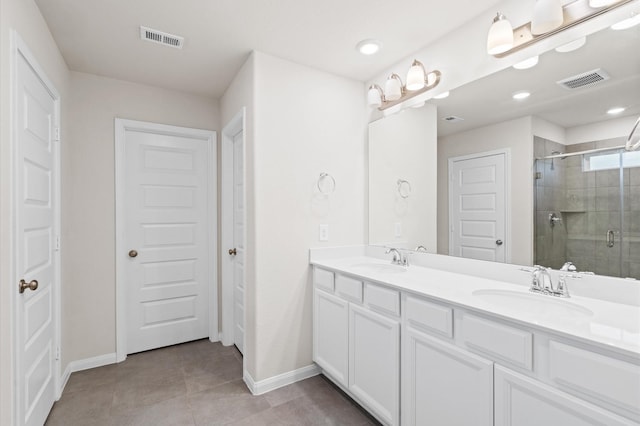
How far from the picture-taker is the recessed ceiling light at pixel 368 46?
214 cm


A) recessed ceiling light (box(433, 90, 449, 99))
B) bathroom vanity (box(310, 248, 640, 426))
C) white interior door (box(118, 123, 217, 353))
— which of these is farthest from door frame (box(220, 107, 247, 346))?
recessed ceiling light (box(433, 90, 449, 99))

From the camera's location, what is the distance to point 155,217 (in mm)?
2969

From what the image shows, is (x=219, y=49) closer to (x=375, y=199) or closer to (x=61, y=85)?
(x=61, y=85)

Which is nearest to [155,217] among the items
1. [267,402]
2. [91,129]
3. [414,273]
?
[91,129]

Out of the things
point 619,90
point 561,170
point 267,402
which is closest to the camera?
point 619,90

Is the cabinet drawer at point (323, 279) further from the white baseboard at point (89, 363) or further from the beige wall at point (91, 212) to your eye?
the white baseboard at point (89, 363)

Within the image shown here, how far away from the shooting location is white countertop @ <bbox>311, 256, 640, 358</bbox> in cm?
98

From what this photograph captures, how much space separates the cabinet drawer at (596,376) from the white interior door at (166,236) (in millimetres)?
2844

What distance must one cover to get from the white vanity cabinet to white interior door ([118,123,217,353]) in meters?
1.41

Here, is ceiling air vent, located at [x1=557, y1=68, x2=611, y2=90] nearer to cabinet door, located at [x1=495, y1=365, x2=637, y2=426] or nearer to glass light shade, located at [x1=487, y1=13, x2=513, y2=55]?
glass light shade, located at [x1=487, y1=13, x2=513, y2=55]

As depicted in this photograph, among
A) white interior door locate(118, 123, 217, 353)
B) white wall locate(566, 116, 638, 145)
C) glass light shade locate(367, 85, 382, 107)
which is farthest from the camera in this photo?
white interior door locate(118, 123, 217, 353)

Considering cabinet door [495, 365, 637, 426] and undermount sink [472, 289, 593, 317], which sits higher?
undermount sink [472, 289, 593, 317]

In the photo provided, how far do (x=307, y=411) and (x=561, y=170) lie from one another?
6.65 ft

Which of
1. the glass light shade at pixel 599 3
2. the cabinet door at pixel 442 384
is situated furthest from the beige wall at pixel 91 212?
the glass light shade at pixel 599 3
